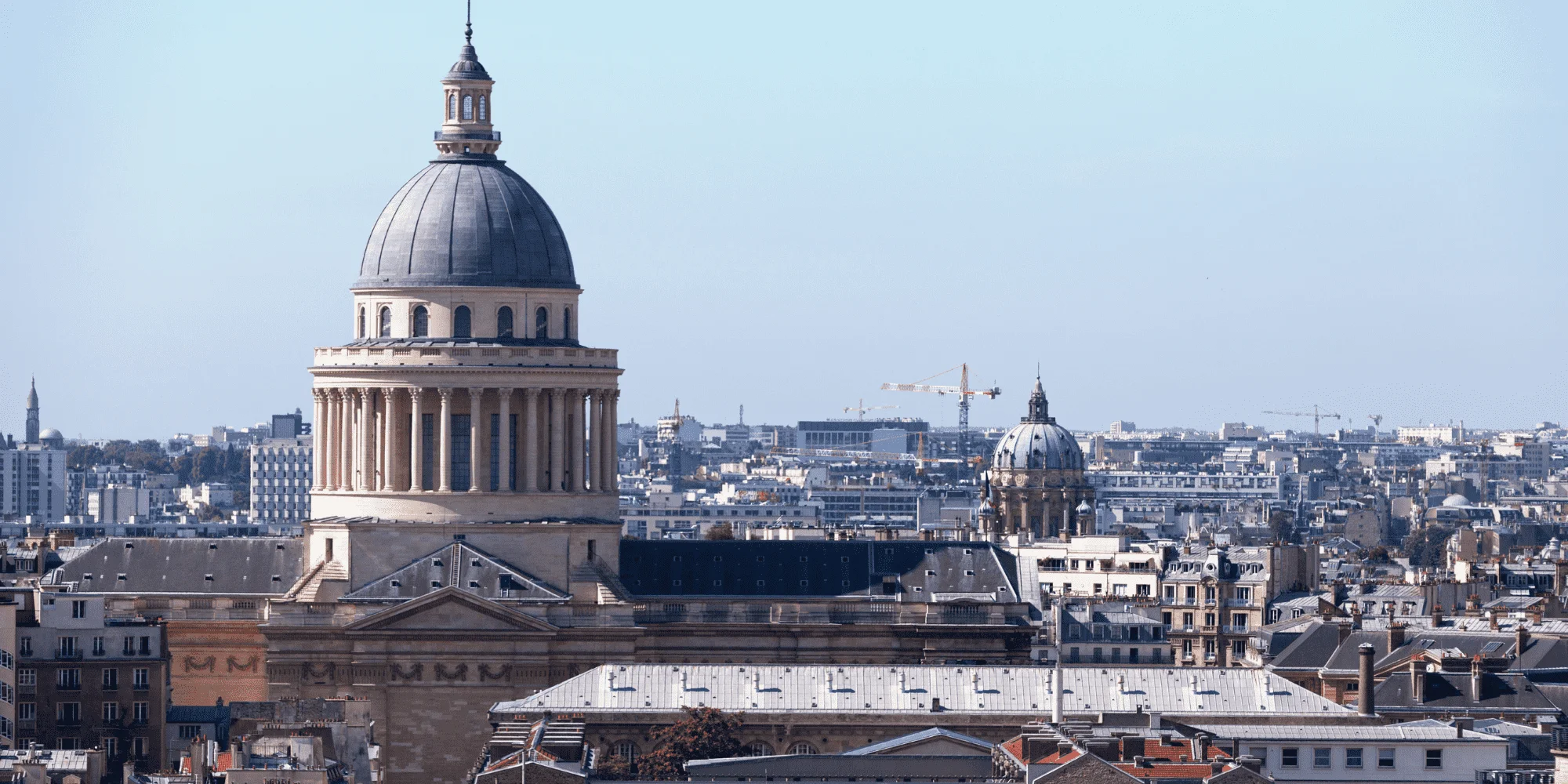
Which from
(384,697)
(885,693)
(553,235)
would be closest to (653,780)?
(885,693)

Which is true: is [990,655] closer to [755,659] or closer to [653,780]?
[755,659]

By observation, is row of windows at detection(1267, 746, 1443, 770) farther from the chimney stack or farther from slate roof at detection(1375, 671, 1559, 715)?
slate roof at detection(1375, 671, 1559, 715)

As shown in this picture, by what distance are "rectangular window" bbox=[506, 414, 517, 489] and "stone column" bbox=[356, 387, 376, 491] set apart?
14.2 feet

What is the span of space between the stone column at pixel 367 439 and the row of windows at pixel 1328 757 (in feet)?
132

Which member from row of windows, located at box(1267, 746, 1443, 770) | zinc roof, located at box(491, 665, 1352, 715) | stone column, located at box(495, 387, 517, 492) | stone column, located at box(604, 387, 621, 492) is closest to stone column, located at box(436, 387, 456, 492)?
stone column, located at box(495, 387, 517, 492)

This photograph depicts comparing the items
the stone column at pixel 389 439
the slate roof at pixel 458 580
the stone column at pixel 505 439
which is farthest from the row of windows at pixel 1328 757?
the stone column at pixel 389 439

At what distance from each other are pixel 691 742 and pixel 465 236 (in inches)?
1181

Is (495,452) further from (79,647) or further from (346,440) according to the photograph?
(79,647)

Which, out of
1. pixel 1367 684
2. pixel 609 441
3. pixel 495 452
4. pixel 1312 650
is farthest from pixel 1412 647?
pixel 495 452

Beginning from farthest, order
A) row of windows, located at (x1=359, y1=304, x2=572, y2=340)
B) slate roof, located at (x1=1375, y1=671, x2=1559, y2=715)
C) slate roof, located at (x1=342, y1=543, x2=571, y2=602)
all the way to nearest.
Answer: row of windows, located at (x1=359, y1=304, x2=572, y2=340) < slate roof, located at (x1=342, y1=543, x2=571, y2=602) < slate roof, located at (x1=1375, y1=671, x2=1559, y2=715)

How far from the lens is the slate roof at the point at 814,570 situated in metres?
147

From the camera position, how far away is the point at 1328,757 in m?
116

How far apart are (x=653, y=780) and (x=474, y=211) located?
39.1 meters

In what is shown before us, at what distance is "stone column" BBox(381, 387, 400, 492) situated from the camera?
481 ft
